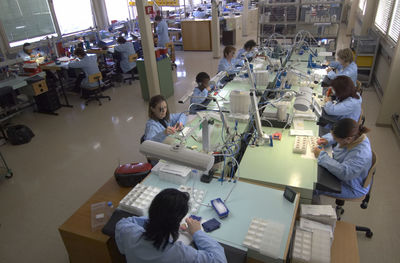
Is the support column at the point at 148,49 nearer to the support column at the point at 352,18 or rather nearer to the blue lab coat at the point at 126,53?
the blue lab coat at the point at 126,53

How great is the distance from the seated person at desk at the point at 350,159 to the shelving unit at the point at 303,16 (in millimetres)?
4718

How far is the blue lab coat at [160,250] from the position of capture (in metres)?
1.17

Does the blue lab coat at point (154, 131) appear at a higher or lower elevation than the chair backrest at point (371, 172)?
higher

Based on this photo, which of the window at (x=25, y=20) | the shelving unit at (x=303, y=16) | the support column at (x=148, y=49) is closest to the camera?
the support column at (x=148, y=49)

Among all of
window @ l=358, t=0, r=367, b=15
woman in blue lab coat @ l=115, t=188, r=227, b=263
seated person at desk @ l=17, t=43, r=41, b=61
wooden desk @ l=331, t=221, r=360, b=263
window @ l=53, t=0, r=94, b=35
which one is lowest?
wooden desk @ l=331, t=221, r=360, b=263

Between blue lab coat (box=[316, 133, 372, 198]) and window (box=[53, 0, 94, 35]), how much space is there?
759 centimetres

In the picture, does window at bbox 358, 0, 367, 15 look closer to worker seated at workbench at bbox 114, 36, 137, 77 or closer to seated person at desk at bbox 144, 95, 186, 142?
worker seated at workbench at bbox 114, 36, 137, 77

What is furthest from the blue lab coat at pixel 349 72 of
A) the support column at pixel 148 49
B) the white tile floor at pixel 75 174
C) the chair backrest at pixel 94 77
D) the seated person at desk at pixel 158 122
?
the chair backrest at pixel 94 77

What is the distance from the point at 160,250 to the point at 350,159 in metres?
1.56

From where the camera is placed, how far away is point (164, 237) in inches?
45.3

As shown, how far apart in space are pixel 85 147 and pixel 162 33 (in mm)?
5090

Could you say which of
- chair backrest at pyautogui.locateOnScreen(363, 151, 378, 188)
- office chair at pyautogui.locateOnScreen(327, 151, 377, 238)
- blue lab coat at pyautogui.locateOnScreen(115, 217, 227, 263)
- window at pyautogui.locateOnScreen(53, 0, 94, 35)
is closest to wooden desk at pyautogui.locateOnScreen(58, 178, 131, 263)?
blue lab coat at pyautogui.locateOnScreen(115, 217, 227, 263)

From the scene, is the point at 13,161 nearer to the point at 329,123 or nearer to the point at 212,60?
the point at 329,123

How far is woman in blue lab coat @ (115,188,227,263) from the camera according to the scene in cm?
114
